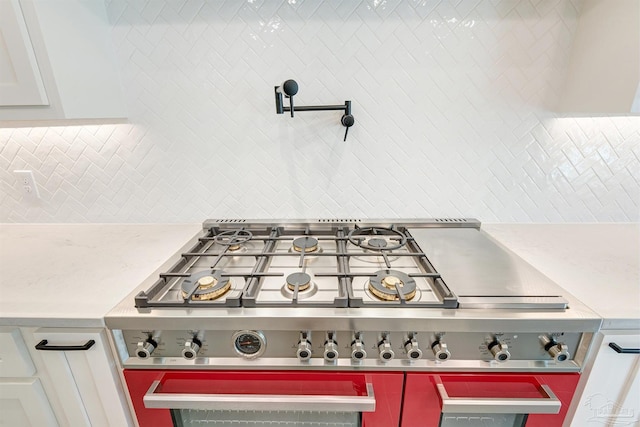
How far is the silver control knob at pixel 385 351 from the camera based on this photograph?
722 mm

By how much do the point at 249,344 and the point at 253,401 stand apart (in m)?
0.13

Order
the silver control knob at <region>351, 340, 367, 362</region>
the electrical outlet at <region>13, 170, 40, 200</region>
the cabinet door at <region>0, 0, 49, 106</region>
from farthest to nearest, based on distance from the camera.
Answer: the electrical outlet at <region>13, 170, 40, 200</region>, the cabinet door at <region>0, 0, 49, 106</region>, the silver control knob at <region>351, 340, 367, 362</region>

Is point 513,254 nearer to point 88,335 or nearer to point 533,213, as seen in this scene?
point 533,213

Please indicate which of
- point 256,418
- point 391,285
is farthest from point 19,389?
point 391,285

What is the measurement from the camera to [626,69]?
0.87 metres

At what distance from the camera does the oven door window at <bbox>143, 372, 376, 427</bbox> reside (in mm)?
743

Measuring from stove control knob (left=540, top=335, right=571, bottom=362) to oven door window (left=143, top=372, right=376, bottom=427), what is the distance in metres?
0.44

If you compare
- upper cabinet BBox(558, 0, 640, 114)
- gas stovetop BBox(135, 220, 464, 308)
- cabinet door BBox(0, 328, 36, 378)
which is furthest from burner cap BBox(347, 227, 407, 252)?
cabinet door BBox(0, 328, 36, 378)

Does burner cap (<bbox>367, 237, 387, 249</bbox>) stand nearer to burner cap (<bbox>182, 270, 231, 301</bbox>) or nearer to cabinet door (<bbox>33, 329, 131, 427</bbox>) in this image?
burner cap (<bbox>182, 270, 231, 301</bbox>)

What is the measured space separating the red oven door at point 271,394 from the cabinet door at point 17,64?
32.3 inches

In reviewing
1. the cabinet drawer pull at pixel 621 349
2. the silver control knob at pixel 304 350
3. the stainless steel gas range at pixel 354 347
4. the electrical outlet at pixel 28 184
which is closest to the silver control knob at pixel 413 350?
the stainless steel gas range at pixel 354 347

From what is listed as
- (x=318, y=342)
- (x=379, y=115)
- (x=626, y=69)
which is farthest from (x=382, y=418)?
(x=626, y=69)

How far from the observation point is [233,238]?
3.68 ft

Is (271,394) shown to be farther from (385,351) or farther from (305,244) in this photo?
(305,244)
